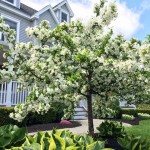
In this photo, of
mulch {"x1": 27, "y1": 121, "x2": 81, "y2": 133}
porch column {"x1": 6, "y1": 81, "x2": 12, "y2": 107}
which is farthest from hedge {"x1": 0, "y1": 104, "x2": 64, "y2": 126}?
porch column {"x1": 6, "y1": 81, "x2": 12, "y2": 107}

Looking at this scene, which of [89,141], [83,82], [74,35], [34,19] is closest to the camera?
[89,141]

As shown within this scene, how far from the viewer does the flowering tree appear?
6434mm

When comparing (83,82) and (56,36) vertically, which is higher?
(56,36)

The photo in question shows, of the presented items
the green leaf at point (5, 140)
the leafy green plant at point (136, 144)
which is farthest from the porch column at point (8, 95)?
the green leaf at point (5, 140)

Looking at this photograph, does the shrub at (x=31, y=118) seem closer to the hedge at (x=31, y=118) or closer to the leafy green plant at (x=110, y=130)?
the hedge at (x=31, y=118)

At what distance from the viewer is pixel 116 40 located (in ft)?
24.7

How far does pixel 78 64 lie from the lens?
669 cm

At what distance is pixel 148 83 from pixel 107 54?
51.2 inches

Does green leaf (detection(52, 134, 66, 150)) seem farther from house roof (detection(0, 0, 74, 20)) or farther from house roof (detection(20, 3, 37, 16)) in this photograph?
house roof (detection(20, 3, 37, 16))

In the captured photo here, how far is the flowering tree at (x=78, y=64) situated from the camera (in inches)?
253

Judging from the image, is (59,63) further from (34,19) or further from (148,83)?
(34,19)

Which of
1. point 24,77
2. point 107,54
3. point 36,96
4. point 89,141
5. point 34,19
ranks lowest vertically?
point 89,141

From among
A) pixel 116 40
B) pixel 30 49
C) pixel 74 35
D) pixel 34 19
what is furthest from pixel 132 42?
pixel 34 19

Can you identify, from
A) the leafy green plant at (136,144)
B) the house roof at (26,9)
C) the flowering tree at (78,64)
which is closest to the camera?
the leafy green plant at (136,144)
